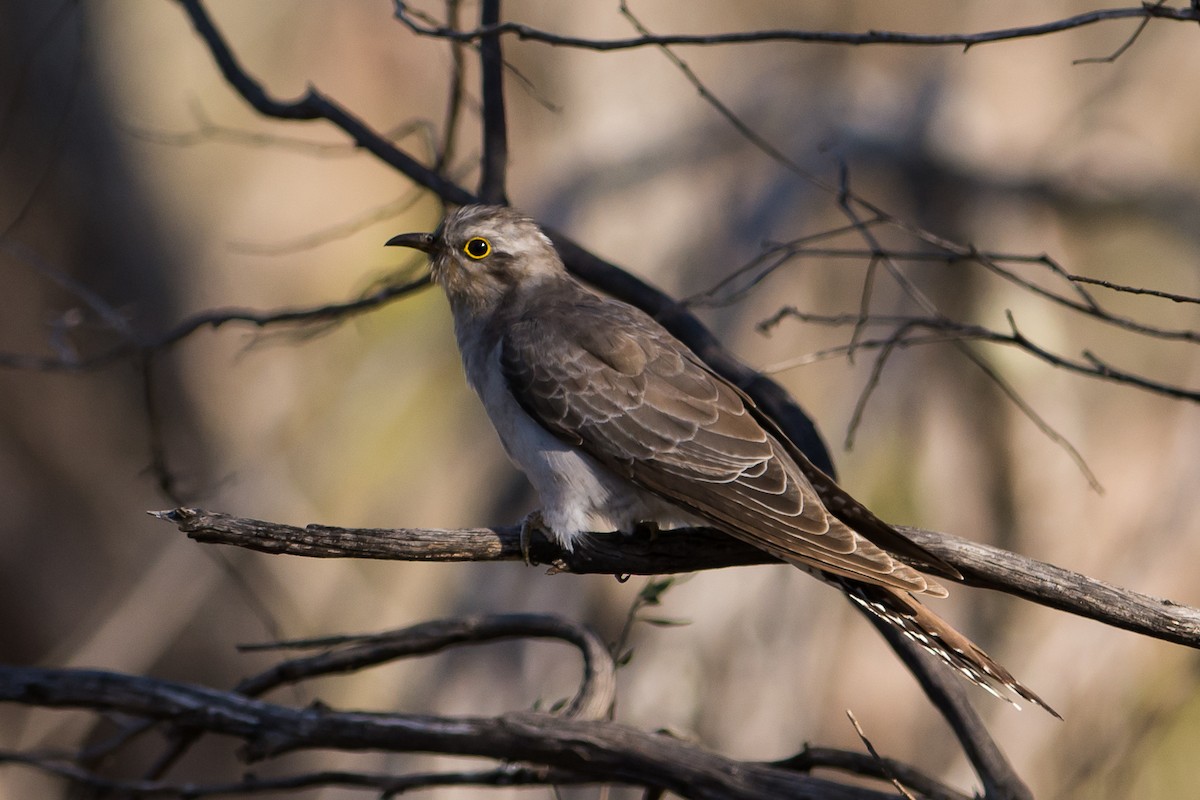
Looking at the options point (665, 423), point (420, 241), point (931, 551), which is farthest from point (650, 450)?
point (420, 241)

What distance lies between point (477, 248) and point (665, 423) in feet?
4.23

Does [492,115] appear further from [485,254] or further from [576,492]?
[576,492]

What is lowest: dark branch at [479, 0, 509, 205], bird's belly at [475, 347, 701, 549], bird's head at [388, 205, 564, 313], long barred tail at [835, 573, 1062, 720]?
long barred tail at [835, 573, 1062, 720]

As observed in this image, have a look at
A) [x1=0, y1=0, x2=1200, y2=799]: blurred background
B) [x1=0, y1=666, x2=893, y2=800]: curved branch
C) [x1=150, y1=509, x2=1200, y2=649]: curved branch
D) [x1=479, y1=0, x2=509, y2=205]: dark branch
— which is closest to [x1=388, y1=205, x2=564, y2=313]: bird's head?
[x1=479, y1=0, x2=509, y2=205]: dark branch

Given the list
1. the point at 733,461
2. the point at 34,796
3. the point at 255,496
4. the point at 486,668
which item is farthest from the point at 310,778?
the point at 34,796

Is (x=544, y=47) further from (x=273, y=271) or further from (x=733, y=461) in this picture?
(x=733, y=461)

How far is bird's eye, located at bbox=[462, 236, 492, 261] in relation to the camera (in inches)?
198

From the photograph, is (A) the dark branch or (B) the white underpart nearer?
(B) the white underpart

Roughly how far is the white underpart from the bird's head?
652 millimetres

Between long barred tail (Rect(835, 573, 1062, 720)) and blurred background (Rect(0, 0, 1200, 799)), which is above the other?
blurred background (Rect(0, 0, 1200, 799))

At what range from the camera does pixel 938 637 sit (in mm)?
3662

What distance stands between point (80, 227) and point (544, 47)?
4020 mm

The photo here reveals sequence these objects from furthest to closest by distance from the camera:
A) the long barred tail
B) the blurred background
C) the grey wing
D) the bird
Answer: the blurred background, the grey wing, the bird, the long barred tail

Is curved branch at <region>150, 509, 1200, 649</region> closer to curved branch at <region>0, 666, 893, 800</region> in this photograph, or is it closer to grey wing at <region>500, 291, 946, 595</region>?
grey wing at <region>500, 291, 946, 595</region>
